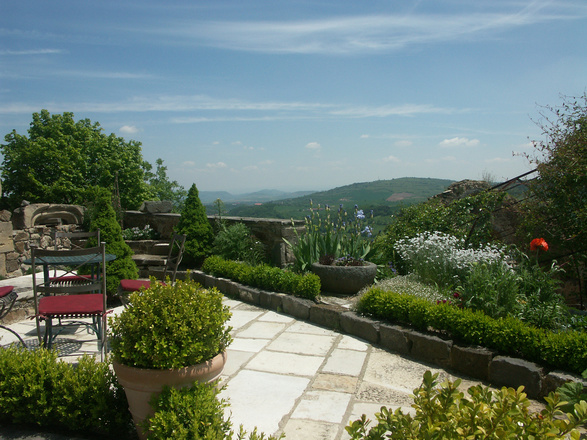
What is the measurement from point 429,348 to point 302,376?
44.6 inches

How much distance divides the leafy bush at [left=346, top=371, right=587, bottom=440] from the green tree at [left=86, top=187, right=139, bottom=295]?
4378 millimetres

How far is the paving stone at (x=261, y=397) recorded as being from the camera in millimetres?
2473

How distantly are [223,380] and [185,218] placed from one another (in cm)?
406

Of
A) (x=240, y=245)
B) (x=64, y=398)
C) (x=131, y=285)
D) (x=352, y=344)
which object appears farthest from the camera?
(x=240, y=245)

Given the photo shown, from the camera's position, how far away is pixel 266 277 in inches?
207

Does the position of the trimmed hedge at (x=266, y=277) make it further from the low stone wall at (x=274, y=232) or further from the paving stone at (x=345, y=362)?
the paving stone at (x=345, y=362)

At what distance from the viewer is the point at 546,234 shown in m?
4.42

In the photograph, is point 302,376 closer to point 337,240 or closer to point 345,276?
point 345,276

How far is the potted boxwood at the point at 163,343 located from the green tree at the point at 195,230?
14.9 feet

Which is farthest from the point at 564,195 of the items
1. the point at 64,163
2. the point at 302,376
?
the point at 64,163

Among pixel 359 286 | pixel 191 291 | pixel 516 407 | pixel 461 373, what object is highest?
pixel 191 291

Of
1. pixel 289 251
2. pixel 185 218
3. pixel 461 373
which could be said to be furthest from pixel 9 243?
pixel 461 373

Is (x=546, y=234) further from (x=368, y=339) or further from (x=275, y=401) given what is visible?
(x=275, y=401)

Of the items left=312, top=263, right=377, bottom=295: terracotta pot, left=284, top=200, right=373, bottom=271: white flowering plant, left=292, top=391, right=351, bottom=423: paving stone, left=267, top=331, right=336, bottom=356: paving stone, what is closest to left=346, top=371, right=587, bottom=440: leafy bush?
left=292, top=391, right=351, bottom=423: paving stone
